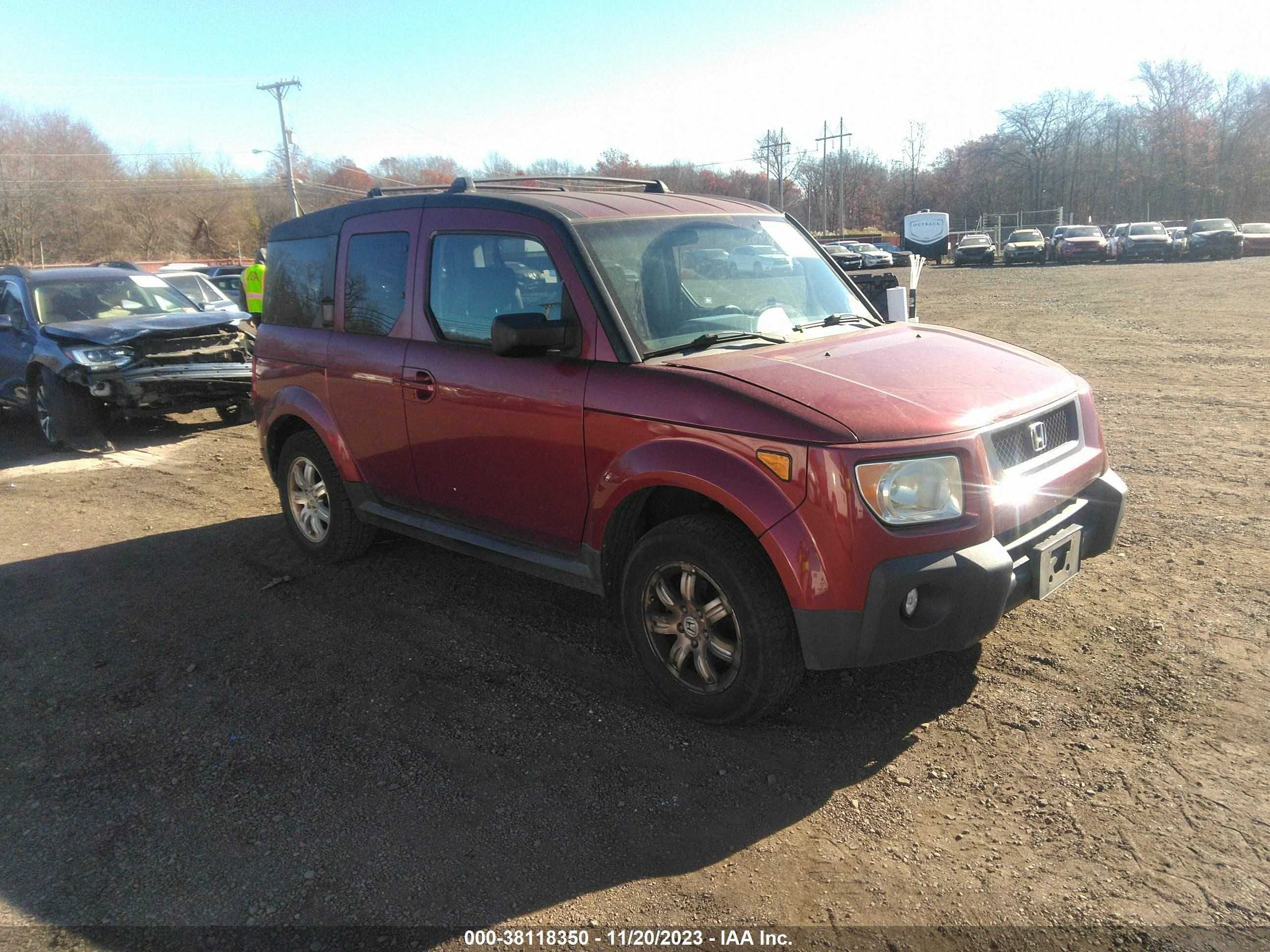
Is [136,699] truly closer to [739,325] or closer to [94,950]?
[94,950]

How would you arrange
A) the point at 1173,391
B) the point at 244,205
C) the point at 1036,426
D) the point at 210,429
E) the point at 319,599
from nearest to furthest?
the point at 1036,426
the point at 319,599
the point at 1173,391
the point at 210,429
the point at 244,205

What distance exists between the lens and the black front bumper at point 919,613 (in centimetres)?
306

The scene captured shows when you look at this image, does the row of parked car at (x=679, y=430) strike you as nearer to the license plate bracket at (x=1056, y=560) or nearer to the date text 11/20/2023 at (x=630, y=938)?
the license plate bracket at (x=1056, y=560)

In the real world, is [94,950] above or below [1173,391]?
below

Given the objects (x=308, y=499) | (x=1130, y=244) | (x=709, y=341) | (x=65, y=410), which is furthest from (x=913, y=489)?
(x=1130, y=244)

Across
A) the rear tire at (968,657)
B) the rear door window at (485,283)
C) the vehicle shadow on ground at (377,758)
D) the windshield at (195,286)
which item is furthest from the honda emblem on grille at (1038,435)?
the windshield at (195,286)

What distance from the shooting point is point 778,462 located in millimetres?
3182

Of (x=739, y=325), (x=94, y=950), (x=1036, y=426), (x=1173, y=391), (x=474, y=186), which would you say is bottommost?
(x=94, y=950)

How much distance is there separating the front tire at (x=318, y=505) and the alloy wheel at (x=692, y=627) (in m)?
2.43

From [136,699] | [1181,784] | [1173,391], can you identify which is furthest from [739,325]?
[1173,391]

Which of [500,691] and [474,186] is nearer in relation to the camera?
[500,691]

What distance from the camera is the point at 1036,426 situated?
3602 millimetres

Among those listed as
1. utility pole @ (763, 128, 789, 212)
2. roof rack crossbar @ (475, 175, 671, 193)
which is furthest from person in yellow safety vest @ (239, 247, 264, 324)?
utility pole @ (763, 128, 789, 212)

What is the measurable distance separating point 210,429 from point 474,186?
22.8 feet
